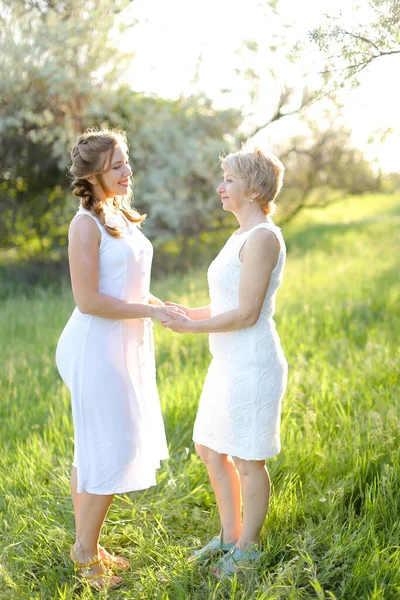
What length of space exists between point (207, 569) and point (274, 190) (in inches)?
74.2

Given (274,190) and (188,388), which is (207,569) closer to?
(274,190)

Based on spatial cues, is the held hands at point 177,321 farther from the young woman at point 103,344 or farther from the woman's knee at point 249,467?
the woman's knee at point 249,467

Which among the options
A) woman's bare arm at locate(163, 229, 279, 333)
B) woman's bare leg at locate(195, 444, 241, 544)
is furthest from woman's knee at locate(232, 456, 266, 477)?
woman's bare arm at locate(163, 229, 279, 333)

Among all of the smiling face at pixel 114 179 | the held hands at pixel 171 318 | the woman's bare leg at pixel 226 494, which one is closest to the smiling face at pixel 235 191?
the smiling face at pixel 114 179

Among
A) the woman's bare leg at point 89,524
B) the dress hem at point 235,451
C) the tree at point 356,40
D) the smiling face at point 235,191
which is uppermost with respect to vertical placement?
the tree at point 356,40

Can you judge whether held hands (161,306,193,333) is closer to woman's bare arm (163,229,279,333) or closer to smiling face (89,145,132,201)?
woman's bare arm (163,229,279,333)

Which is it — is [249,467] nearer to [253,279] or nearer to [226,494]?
[226,494]

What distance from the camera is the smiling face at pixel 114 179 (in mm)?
3287

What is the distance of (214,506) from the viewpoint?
4.07 meters

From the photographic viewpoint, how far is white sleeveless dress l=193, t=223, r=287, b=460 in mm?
3281

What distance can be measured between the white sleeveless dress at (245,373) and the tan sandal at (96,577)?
821 mm

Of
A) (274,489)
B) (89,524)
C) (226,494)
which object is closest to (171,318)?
(226,494)

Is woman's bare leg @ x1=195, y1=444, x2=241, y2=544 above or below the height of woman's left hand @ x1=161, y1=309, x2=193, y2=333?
below

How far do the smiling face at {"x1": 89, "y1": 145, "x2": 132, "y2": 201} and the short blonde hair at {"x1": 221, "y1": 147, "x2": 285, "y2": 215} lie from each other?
500 mm
